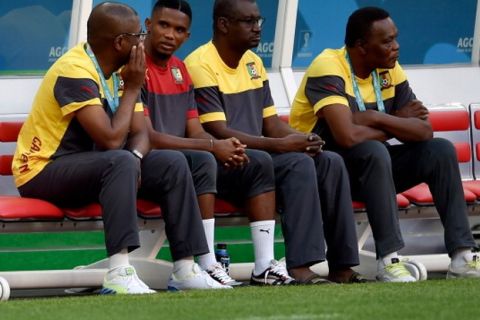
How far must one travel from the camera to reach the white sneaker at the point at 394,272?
7141mm

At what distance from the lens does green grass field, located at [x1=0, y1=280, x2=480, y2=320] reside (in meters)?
5.41

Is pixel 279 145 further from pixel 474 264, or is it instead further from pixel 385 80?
pixel 474 264

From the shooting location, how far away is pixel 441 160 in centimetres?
742

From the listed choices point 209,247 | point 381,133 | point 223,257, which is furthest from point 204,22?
point 209,247

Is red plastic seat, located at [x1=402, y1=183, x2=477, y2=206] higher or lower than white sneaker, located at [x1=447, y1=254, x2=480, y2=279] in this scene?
higher

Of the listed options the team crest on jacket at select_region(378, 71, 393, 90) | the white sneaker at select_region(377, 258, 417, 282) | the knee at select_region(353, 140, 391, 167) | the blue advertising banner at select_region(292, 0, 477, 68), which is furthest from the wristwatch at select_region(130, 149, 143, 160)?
the blue advertising banner at select_region(292, 0, 477, 68)

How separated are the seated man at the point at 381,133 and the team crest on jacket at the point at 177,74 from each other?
0.72 meters

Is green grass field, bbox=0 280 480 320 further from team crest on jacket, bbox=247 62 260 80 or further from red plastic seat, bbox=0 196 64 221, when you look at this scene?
team crest on jacket, bbox=247 62 260 80

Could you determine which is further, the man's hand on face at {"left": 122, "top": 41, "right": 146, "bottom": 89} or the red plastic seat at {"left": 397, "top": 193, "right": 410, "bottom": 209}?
the red plastic seat at {"left": 397, "top": 193, "right": 410, "bottom": 209}

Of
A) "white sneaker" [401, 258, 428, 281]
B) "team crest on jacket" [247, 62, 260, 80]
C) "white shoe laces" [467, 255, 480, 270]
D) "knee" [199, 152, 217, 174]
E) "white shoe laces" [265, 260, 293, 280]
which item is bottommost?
"white sneaker" [401, 258, 428, 281]

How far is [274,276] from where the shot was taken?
7.05 m

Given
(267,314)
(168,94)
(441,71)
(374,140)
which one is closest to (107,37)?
(168,94)

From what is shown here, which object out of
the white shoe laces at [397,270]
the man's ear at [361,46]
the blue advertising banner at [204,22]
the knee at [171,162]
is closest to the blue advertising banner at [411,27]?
the blue advertising banner at [204,22]

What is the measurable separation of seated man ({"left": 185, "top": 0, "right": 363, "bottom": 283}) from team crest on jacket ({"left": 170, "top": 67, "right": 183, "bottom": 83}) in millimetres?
121
